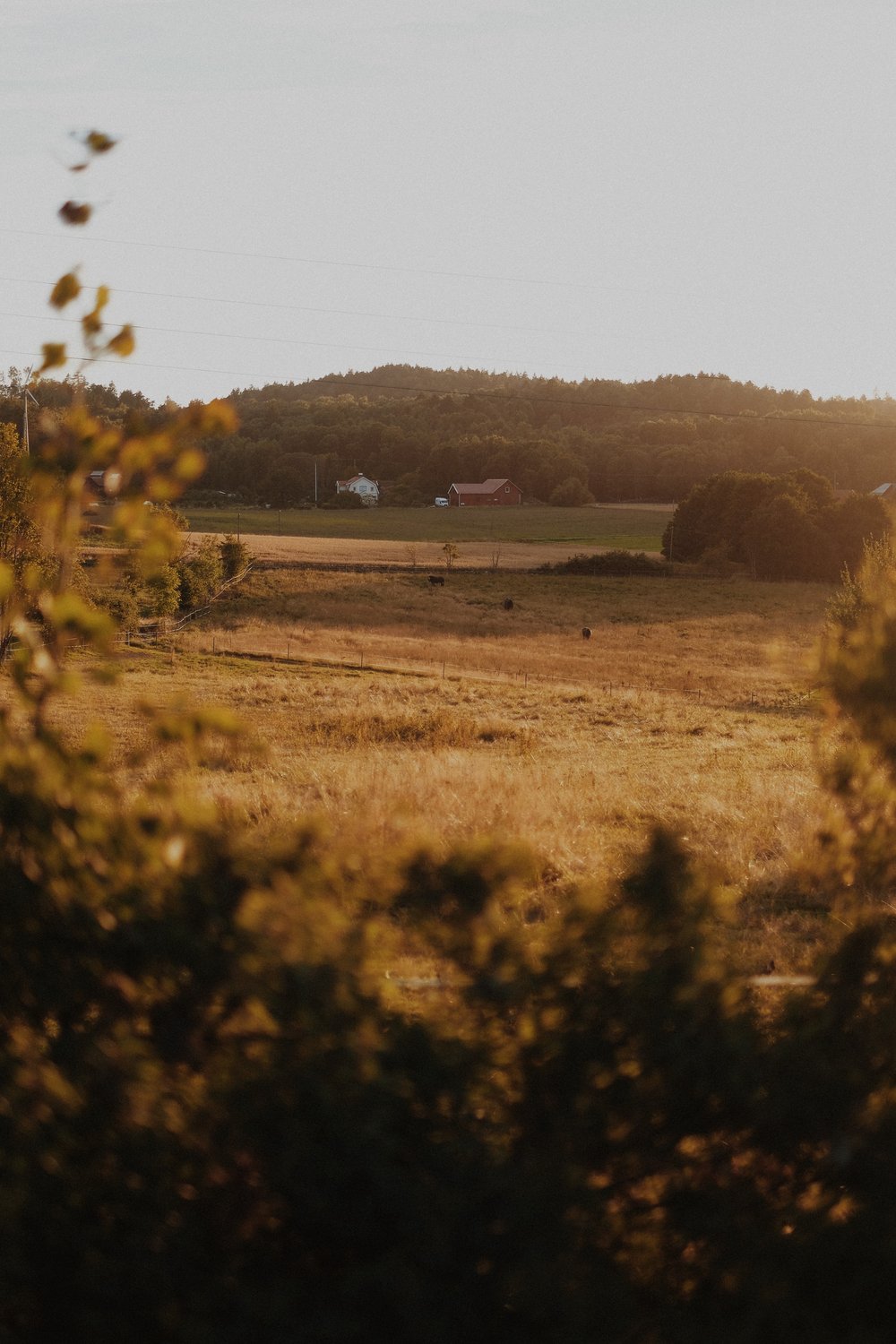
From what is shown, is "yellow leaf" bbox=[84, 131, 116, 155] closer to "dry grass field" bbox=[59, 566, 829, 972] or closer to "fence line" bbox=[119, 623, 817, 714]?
"dry grass field" bbox=[59, 566, 829, 972]

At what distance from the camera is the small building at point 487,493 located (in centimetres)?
12031

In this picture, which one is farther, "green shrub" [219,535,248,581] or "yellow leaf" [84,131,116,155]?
"green shrub" [219,535,248,581]

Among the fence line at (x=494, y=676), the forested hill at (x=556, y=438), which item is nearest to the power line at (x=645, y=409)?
the forested hill at (x=556, y=438)

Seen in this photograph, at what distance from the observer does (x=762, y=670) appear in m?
43.3

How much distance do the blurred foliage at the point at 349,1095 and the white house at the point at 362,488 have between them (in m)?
112

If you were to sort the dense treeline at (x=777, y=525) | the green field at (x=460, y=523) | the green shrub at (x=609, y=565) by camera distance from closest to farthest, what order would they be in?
the green shrub at (x=609, y=565), the dense treeline at (x=777, y=525), the green field at (x=460, y=523)

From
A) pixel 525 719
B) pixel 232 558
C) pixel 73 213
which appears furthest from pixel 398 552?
pixel 73 213

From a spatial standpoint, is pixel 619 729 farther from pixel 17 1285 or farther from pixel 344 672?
pixel 17 1285

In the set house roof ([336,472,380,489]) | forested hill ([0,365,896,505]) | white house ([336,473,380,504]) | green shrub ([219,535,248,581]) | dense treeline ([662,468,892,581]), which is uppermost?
forested hill ([0,365,896,505])

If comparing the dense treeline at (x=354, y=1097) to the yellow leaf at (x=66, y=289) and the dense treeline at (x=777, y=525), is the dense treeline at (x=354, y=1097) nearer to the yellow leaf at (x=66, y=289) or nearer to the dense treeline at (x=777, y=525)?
the yellow leaf at (x=66, y=289)

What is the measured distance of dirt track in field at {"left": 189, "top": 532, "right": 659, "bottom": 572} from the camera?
76000 millimetres

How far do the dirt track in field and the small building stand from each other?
89.4 ft

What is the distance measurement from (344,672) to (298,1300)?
35.3 meters

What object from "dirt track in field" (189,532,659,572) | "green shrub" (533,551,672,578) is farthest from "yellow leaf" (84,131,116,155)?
"green shrub" (533,551,672,578)
